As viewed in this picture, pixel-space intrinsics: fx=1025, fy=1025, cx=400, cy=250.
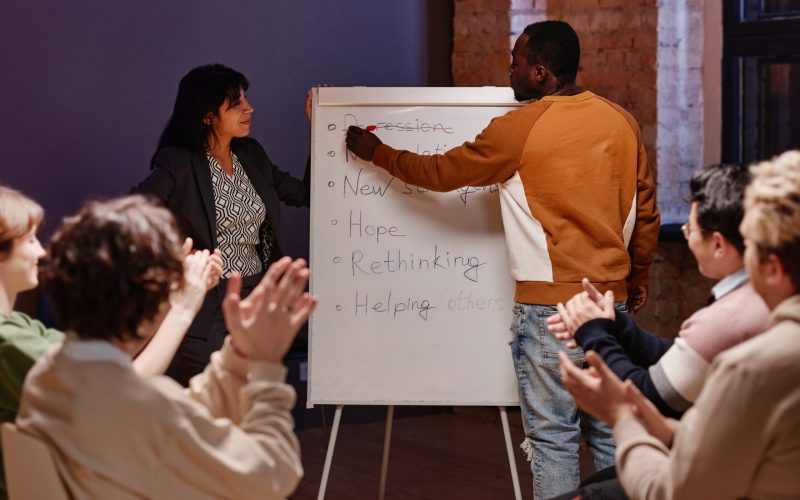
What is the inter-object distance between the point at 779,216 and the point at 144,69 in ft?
10.5

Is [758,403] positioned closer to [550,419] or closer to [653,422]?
[653,422]

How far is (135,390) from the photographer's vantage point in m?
1.45

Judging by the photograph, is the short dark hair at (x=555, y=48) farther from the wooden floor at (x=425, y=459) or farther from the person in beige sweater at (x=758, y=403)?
the wooden floor at (x=425, y=459)

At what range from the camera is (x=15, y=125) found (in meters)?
3.92

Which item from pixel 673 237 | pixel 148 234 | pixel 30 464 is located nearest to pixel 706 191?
pixel 148 234

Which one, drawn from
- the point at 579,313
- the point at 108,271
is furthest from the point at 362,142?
the point at 108,271

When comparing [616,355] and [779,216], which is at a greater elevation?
[779,216]

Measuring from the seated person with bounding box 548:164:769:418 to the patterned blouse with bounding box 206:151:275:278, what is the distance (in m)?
1.46

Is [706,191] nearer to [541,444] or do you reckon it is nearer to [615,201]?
[615,201]

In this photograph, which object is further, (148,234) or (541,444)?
(541,444)

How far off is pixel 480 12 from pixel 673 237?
133 cm

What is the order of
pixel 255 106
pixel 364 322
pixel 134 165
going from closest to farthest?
pixel 364 322, pixel 134 165, pixel 255 106

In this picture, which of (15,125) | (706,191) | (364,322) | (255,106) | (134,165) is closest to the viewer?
(706,191)

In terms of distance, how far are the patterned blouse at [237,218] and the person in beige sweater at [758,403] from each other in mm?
1902
